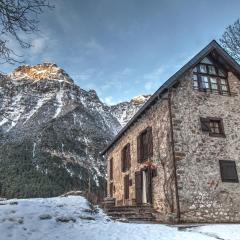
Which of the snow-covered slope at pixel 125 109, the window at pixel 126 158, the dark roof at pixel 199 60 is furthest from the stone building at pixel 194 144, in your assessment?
the snow-covered slope at pixel 125 109

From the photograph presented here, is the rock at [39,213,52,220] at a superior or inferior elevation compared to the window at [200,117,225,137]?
inferior

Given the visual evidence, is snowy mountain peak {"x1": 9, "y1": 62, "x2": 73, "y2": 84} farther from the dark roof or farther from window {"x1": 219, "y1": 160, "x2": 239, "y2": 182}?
window {"x1": 219, "y1": 160, "x2": 239, "y2": 182}

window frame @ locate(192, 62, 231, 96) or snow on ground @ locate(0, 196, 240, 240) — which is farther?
window frame @ locate(192, 62, 231, 96)

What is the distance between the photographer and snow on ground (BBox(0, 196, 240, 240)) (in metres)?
6.57

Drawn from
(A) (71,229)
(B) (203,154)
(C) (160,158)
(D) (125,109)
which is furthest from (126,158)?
(D) (125,109)

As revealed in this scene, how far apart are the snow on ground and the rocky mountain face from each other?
22.3 metres

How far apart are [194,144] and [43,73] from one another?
17378 cm

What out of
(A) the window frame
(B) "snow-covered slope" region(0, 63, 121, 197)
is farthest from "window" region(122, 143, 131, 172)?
(B) "snow-covered slope" region(0, 63, 121, 197)

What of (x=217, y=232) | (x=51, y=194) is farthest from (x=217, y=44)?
(x=51, y=194)

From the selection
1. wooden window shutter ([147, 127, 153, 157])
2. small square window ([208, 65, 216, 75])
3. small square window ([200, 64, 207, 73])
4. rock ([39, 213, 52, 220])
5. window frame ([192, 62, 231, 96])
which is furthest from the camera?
small square window ([208, 65, 216, 75])

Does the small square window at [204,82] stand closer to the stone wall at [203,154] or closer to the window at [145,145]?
the stone wall at [203,154]

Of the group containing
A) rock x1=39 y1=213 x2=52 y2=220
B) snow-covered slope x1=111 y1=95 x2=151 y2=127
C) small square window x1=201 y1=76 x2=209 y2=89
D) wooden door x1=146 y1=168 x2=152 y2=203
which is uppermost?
snow-covered slope x1=111 y1=95 x2=151 y2=127

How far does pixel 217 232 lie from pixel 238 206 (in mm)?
4473

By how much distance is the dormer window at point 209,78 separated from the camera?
13.8 metres
